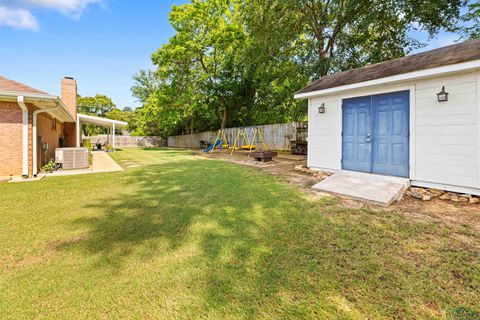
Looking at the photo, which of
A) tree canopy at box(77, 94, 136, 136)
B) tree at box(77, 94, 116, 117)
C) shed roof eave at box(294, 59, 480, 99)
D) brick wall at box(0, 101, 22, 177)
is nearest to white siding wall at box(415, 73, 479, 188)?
shed roof eave at box(294, 59, 480, 99)

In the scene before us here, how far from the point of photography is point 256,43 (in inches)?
569

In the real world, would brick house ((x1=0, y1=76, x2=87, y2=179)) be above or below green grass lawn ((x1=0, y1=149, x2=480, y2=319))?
above

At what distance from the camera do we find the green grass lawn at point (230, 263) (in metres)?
1.67

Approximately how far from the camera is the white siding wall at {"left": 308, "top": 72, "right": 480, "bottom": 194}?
4.15 meters

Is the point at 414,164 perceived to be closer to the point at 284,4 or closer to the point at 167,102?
the point at 284,4

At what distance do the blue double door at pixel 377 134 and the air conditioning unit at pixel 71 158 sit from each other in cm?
879

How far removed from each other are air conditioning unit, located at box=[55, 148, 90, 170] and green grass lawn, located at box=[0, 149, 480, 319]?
4.49 metres

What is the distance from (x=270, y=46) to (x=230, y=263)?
1396 centimetres

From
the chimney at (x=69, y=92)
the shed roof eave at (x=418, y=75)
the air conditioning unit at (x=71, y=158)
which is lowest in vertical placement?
the air conditioning unit at (x=71, y=158)

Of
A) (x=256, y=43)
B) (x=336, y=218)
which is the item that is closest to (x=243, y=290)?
(x=336, y=218)

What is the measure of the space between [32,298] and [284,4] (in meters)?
14.1

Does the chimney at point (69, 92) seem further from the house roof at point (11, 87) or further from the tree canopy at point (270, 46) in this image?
the house roof at point (11, 87)

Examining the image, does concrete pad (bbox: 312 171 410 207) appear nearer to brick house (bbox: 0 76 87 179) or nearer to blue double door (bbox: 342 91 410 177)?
blue double door (bbox: 342 91 410 177)

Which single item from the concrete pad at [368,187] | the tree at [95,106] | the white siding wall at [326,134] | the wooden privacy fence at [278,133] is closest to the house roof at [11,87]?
the white siding wall at [326,134]
